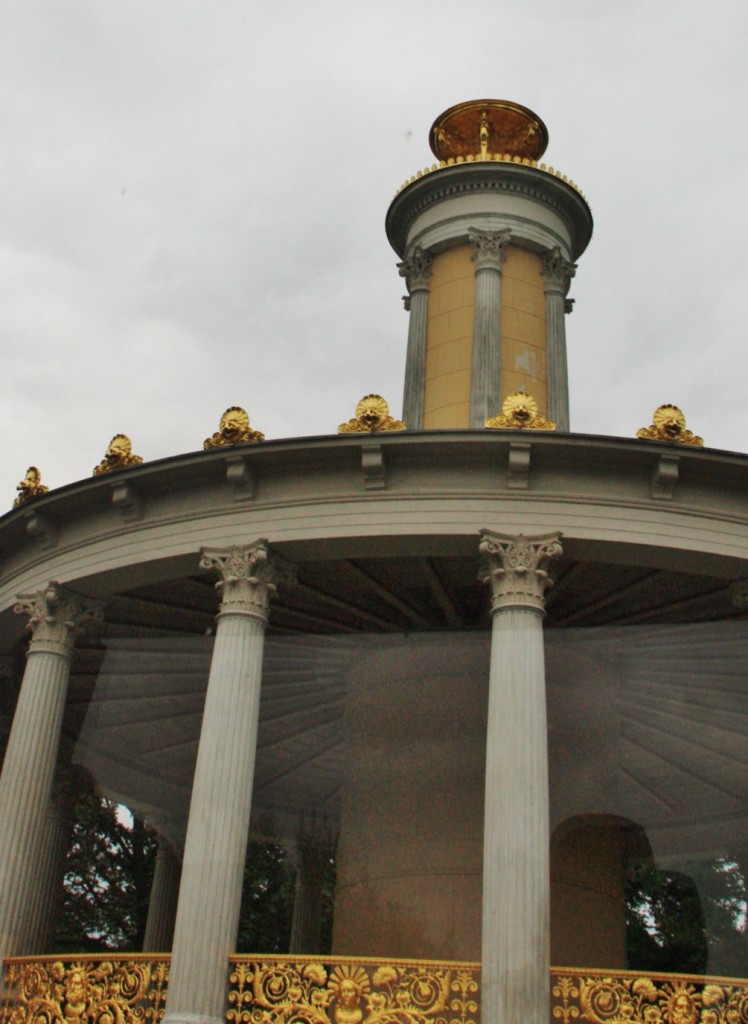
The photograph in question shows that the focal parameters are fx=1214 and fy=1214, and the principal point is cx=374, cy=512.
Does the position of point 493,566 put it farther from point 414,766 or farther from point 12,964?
point 12,964

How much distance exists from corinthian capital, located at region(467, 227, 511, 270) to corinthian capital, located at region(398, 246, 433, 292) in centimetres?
113

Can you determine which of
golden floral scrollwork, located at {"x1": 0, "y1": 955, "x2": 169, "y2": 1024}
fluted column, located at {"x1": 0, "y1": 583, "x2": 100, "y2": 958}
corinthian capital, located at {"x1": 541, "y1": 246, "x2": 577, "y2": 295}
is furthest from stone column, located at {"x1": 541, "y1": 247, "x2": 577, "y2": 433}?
golden floral scrollwork, located at {"x1": 0, "y1": 955, "x2": 169, "y2": 1024}

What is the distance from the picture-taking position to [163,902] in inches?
1064

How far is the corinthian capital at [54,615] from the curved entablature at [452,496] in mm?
A: 1593

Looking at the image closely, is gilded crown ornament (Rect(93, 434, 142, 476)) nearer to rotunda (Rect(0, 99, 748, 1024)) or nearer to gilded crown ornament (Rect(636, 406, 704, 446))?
rotunda (Rect(0, 99, 748, 1024))

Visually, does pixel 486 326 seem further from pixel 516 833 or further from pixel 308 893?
pixel 516 833

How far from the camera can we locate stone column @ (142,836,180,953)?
26500 mm

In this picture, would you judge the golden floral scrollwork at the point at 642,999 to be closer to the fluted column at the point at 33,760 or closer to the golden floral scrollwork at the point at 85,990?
the golden floral scrollwork at the point at 85,990

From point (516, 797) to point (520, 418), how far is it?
5276mm

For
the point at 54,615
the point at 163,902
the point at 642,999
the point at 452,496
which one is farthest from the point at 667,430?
the point at 163,902

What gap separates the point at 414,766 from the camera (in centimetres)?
1939

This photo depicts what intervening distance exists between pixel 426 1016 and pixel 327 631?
9369 mm

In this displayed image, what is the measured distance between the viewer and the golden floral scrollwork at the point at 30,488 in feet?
63.8

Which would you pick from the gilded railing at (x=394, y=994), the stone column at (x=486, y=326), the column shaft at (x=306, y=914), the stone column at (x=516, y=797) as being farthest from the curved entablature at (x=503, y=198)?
the gilded railing at (x=394, y=994)
